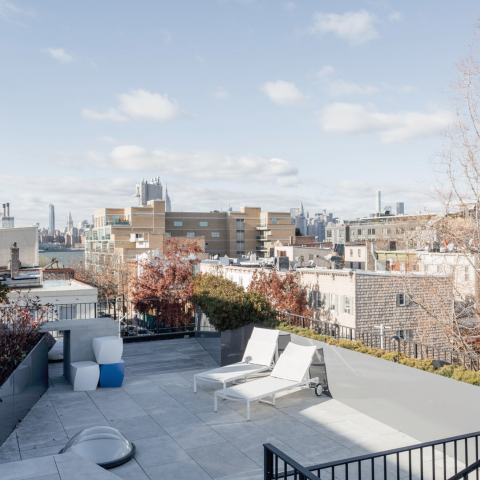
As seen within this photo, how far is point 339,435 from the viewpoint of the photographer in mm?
6594

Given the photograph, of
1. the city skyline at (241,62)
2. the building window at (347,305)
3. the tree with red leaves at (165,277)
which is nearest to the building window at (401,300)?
the building window at (347,305)

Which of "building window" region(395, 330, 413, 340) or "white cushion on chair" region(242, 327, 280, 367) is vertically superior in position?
"white cushion on chair" region(242, 327, 280, 367)

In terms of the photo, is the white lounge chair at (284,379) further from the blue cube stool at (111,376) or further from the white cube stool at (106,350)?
the white cube stool at (106,350)

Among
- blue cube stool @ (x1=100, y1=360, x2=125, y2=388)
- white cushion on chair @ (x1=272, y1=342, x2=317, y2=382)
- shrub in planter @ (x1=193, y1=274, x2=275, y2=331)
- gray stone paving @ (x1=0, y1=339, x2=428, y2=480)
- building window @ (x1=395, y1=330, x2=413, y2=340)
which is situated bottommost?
building window @ (x1=395, y1=330, x2=413, y2=340)

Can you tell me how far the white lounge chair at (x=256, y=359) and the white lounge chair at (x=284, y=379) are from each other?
41 cm

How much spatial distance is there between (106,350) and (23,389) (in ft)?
6.58

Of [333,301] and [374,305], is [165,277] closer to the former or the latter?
[333,301]

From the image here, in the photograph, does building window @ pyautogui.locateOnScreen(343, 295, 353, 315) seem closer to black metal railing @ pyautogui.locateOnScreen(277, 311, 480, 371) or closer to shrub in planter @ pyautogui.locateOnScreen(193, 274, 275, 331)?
black metal railing @ pyautogui.locateOnScreen(277, 311, 480, 371)

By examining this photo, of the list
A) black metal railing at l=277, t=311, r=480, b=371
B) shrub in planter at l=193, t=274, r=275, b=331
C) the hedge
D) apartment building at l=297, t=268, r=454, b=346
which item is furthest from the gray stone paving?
apartment building at l=297, t=268, r=454, b=346

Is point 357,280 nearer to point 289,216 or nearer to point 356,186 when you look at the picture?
point 289,216

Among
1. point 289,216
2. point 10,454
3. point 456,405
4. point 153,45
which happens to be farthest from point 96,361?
point 289,216

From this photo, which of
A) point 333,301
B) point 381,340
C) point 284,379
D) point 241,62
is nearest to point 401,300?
point 333,301

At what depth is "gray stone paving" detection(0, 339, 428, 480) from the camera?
18.6ft

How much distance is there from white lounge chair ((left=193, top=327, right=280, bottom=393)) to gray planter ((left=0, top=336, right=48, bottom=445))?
2.73 m
